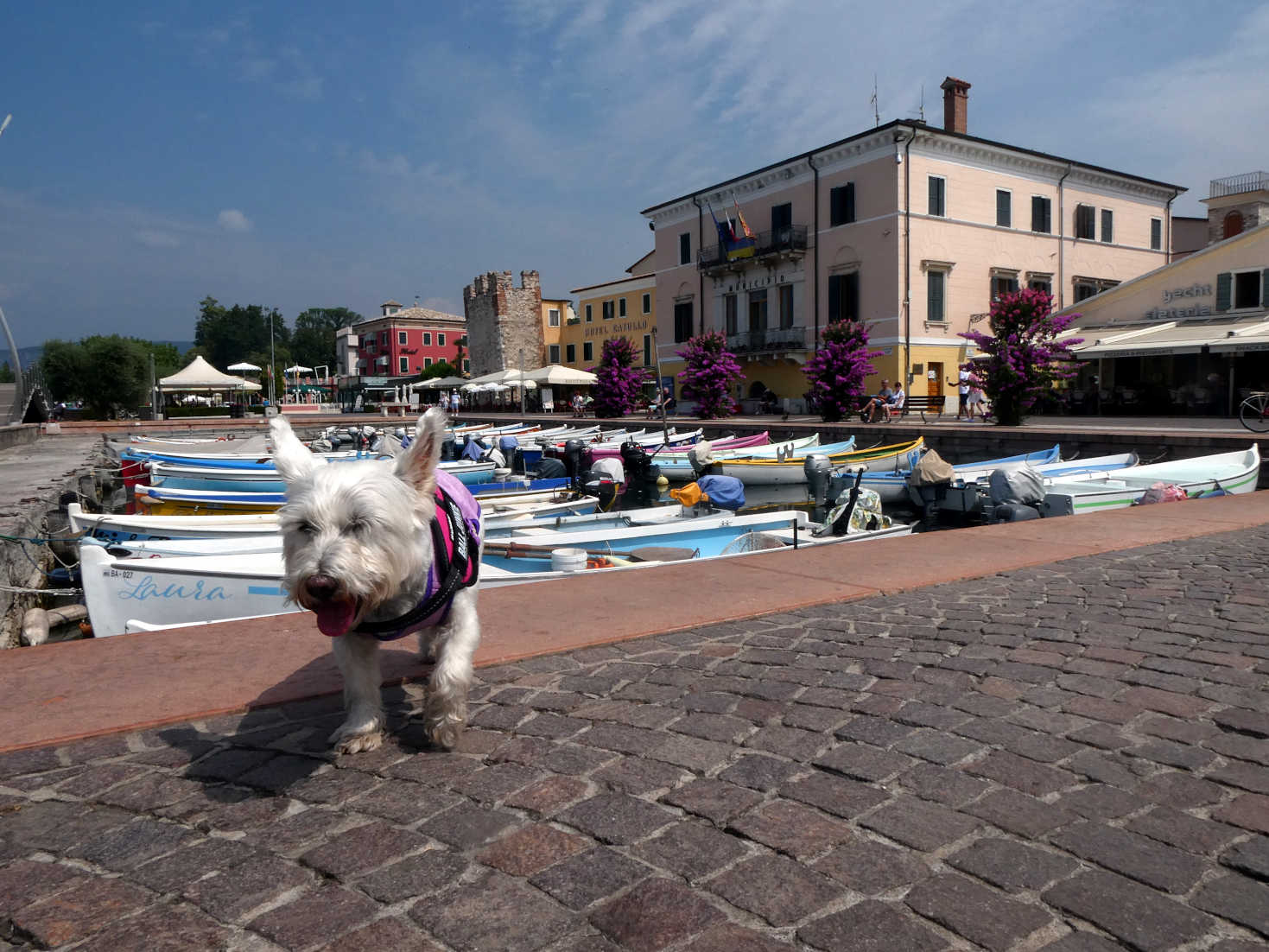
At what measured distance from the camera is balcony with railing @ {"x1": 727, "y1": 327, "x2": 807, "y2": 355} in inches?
1519

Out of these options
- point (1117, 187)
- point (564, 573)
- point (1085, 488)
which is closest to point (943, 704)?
point (564, 573)

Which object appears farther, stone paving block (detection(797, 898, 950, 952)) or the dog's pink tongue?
the dog's pink tongue

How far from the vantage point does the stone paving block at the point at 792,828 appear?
2.39m

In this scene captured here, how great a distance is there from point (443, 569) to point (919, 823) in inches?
69.5

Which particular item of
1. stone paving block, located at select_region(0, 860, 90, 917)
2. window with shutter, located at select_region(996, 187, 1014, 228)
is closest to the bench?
window with shutter, located at select_region(996, 187, 1014, 228)

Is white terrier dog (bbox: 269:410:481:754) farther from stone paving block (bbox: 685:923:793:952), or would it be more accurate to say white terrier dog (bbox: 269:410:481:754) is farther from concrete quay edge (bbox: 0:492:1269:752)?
stone paving block (bbox: 685:923:793:952)

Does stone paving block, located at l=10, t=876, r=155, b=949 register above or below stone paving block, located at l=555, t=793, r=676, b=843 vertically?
above

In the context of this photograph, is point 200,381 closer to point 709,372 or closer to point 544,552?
point 709,372

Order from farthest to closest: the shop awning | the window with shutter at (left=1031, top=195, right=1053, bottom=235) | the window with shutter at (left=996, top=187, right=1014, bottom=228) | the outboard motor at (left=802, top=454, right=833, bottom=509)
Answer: the window with shutter at (left=1031, top=195, right=1053, bottom=235), the window with shutter at (left=996, top=187, right=1014, bottom=228), the shop awning, the outboard motor at (left=802, top=454, right=833, bottom=509)

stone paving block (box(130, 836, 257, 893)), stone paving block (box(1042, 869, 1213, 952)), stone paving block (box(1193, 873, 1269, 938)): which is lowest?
stone paving block (box(1193, 873, 1269, 938))

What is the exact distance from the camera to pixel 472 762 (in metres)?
3.00

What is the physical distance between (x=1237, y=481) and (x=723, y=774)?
47.9ft

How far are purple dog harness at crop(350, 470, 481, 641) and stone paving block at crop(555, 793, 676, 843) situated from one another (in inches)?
34.5

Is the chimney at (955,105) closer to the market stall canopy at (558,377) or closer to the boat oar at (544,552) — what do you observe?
the market stall canopy at (558,377)
